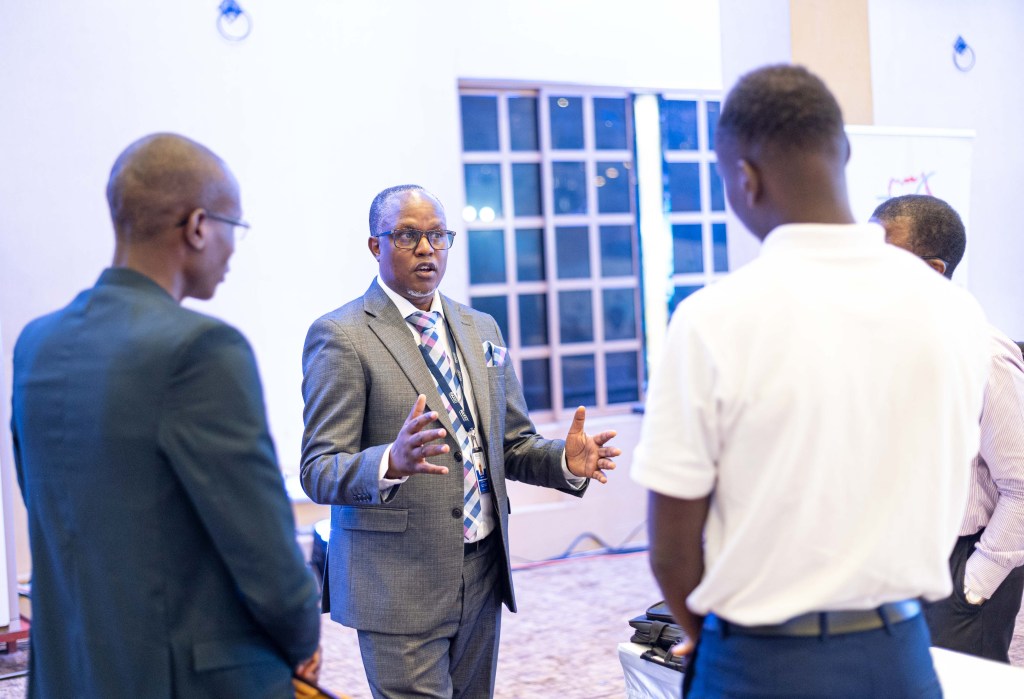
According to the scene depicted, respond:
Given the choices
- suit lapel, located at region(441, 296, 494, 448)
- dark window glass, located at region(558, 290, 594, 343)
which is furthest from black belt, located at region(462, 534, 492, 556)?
dark window glass, located at region(558, 290, 594, 343)

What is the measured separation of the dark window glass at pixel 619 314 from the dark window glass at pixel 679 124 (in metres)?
1.01

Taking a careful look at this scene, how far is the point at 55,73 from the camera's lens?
198 inches

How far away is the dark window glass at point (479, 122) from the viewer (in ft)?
19.8

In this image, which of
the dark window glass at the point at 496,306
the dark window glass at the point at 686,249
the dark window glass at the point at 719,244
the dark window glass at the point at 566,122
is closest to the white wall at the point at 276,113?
the dark window glass at the point at 566,122

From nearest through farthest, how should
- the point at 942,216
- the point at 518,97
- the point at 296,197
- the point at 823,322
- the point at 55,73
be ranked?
the point at 823,322
the point at 942,216
the point at 55,73
the point at 296,197
the point at 518,97

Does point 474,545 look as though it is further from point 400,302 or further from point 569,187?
point 569,187

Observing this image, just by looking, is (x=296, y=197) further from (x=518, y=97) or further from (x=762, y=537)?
(x=762, y=537)

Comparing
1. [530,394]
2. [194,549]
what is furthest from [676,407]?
[530,394]

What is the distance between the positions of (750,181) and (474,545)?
1.25 meters

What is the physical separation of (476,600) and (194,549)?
3.24 feet

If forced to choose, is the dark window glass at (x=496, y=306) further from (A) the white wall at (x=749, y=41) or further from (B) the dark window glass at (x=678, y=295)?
(A) the white wall at (x=749, y=41)

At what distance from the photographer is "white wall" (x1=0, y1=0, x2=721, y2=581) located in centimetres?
501

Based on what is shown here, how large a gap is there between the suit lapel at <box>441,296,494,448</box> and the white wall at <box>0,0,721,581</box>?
3.03 metres

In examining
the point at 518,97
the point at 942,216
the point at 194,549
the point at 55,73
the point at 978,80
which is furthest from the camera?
the point at 518,97
